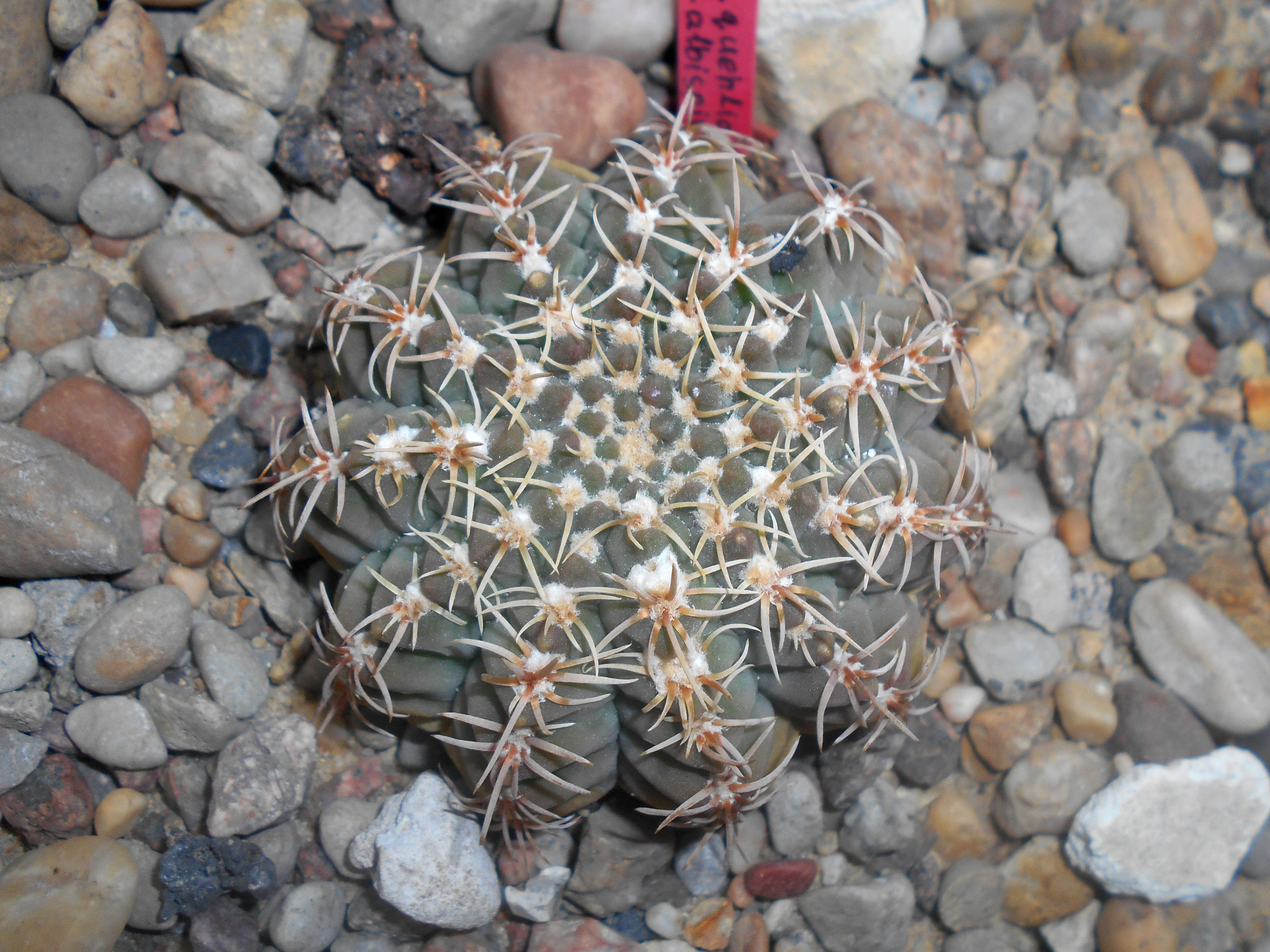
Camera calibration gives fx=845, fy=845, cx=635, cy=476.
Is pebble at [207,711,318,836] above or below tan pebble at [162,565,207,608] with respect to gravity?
below

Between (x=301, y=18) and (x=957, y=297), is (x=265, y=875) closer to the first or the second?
(x=301, y=18)

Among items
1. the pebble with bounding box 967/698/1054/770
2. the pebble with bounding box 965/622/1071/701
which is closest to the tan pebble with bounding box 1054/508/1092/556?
the pebble with bounding box 965/622/1071/701

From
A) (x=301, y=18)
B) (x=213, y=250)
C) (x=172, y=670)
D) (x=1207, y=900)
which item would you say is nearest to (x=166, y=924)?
(x=172, y=670)

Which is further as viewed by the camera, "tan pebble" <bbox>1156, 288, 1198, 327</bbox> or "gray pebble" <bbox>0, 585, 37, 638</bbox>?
"tan pebble" <bbox>1156, 288, 1198, 327</bbox>

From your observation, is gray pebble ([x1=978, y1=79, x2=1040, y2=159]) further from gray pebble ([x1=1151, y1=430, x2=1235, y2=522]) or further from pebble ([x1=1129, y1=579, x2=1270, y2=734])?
pebble ([x1=1129, y1=579, x2=1270, y2=734])

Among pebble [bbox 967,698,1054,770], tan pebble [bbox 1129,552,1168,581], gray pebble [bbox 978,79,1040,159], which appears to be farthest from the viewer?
gray pebble [bbox 978,79,1040,159]

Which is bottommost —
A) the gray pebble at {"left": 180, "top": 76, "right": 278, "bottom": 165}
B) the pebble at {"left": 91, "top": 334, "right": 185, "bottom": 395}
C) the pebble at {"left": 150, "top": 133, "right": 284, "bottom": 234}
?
the pebble at {"left": 91, "top": 334, "right": 185, "bottom": 395}

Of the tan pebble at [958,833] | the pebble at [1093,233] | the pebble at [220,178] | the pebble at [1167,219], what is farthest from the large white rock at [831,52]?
the tan pebble at [958,833]
